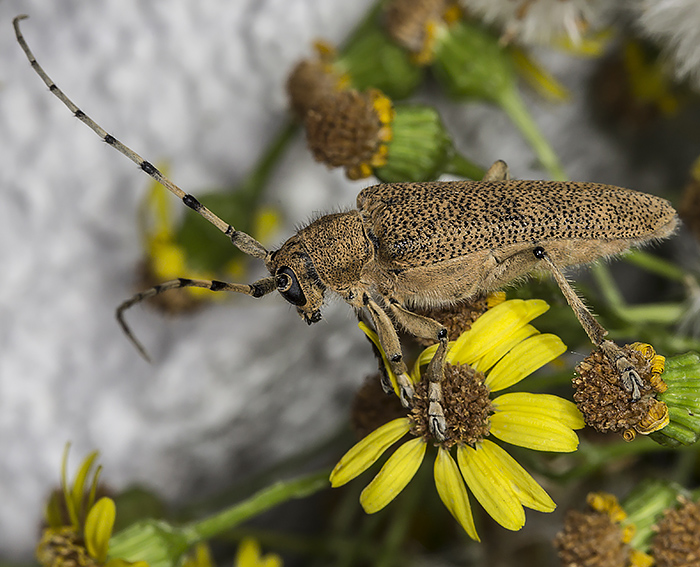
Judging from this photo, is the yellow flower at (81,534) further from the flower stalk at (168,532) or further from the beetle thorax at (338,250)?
the beetle thorax at (338,250)

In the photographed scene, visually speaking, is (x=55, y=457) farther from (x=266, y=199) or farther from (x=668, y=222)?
(x=668, y=222)

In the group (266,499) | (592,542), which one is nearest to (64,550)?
(266,499)

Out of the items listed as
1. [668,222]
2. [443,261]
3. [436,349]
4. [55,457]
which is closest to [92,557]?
[55,457]

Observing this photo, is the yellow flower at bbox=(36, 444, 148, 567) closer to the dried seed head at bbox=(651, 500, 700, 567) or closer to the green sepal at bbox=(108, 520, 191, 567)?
the green sepal at bbox=(108, 520, 191, 567)

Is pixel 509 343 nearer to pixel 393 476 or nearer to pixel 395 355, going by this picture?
pixel 395 355

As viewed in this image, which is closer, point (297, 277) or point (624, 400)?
point (624, 400)

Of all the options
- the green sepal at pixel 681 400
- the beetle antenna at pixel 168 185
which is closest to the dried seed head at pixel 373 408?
the beetle antenna at pixel 168 185
